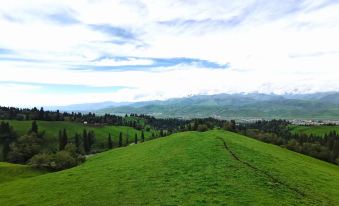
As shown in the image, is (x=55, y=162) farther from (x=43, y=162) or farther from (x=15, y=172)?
(x=15, y=172)

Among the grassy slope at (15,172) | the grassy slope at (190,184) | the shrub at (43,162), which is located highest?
the grassy slope at (190,184)

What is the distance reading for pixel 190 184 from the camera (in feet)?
178

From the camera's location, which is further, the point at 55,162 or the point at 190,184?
the point at 55,162

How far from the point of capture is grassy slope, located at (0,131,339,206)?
47.9 meters

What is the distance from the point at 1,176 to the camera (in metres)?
102

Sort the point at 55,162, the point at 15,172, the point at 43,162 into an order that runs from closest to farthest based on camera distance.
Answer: the point at 15,172, the point at 55,162, the point at 43,162

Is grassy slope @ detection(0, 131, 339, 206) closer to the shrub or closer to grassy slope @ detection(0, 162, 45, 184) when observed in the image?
grassy slope @ detection(0, 162, 45, 184)

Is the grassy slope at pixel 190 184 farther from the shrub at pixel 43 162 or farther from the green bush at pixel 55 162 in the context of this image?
the shrub at pixel 43 162

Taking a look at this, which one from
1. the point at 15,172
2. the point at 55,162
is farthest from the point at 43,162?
the point at 15,172

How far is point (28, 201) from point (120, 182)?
53.0 ft

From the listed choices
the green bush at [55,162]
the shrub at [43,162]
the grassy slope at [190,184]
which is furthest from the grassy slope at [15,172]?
the grassy slope at [190,184]

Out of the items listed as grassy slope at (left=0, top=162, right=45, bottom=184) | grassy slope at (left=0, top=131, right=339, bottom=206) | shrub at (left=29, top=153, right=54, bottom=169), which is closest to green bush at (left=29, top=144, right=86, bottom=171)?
shrub at (left=29, top=153, right=54, bottom=169)

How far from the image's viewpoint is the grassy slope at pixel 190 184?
47938 mm

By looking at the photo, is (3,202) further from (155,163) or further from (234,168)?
(234,168)
